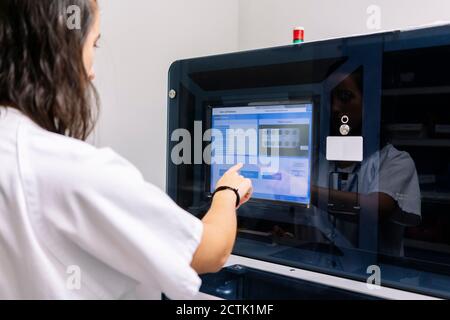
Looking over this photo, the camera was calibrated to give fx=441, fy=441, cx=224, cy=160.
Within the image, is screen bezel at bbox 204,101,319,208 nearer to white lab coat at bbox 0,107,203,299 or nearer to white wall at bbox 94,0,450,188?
white wall at bbox 94,0,450,188

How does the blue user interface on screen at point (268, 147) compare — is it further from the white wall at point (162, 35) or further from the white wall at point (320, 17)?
the white wall at point (320, 17)

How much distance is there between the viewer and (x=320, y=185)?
977 millimetres

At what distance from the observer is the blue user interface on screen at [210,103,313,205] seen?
100 cm

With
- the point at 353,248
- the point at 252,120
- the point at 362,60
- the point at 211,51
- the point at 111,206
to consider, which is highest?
the point at 211,51

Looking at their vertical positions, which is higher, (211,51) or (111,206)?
(211,51)

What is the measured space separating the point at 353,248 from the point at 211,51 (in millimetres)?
929

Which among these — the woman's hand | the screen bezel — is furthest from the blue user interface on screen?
the woman's hand

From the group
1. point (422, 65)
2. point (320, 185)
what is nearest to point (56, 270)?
point (320, 185)

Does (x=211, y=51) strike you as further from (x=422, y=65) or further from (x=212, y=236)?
(x=212, y=236)

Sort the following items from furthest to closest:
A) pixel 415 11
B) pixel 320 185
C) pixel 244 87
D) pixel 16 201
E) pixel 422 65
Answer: pixel 415 11
pixel 244 87
pixel 320 185
pixel 422 65
pixel 16 201

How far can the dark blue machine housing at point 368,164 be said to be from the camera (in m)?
0.85

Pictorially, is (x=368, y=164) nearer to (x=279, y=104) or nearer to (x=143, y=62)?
(x=279, y=104)

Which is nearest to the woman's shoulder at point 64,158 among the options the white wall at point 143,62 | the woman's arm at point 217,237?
the woman's arm at point 217,237

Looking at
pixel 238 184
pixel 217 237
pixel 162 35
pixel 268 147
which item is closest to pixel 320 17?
pixel 162 35
